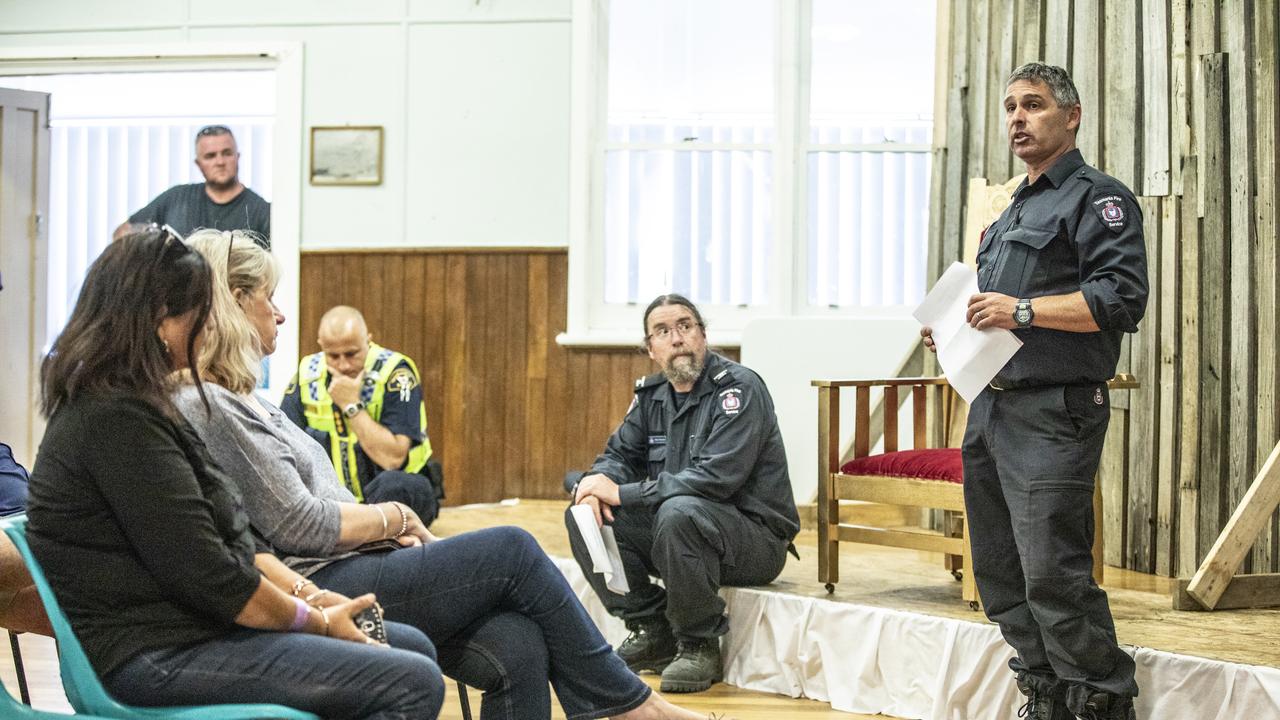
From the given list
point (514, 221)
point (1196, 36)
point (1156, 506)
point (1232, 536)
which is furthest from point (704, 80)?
point (1232, 536)

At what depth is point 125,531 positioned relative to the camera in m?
1.63

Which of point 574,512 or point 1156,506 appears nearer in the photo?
point 574,512

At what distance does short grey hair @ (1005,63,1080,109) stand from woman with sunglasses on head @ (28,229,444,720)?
165cm

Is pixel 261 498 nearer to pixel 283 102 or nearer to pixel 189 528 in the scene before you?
pixel 189 528

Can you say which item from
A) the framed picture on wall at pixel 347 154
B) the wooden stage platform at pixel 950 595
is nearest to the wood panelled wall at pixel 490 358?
the framed picture on wall at pixel 347 154

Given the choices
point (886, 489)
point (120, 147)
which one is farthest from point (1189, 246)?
point (120, 147)

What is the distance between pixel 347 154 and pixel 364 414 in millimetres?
2257

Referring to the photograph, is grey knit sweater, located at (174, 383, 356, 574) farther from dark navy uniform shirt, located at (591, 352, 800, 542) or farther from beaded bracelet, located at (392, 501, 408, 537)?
dark navy uniform shirt, located at (591, 352, 800, 542)

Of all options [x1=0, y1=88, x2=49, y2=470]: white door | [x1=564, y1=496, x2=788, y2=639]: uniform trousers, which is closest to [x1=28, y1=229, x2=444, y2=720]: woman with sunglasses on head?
[x1=564, y1=496, x2=788, y2=639]: uniform trousers

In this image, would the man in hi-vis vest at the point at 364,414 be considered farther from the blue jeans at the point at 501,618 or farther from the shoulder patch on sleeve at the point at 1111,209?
the shoulder patch on sleeve at the point at 1111,209

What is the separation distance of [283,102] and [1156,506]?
13.9 feet

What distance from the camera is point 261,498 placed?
6.72 ft

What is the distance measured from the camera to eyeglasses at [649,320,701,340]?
3652 mm

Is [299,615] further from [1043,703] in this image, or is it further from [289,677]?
[1043,703]
